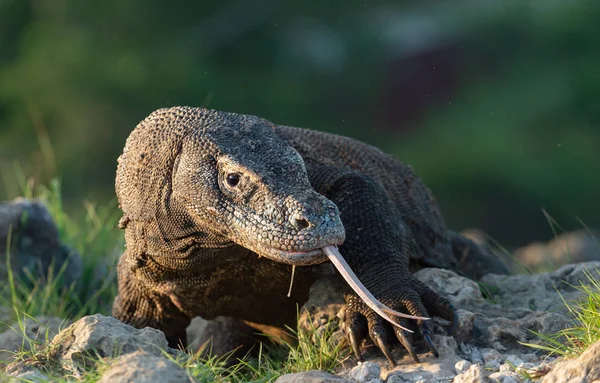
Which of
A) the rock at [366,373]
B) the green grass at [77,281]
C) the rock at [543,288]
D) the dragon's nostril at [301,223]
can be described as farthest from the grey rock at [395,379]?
the green grass at [77,281]

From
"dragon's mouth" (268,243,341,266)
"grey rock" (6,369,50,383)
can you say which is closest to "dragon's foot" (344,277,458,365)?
"dragon's mouth" (268,243,341,266)

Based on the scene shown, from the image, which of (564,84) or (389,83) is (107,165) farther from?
(564,84)

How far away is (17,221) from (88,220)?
910 mm

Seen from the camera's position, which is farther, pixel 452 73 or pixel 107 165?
pixel 452 73

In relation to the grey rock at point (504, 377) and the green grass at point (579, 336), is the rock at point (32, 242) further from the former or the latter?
the grey rock at point (504, 377)

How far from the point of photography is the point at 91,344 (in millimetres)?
3697

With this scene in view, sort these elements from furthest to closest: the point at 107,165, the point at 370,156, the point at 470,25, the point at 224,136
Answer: the point at 470,25
the point at 107,165
the point at 370,156
the point at 224,136

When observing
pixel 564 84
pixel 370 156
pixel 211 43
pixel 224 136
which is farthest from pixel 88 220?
pixel 564 84

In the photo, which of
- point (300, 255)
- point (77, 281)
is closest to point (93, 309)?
point (77, 281)

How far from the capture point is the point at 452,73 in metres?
18.4

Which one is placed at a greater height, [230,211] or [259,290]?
[230,211]

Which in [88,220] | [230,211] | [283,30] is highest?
[230,211]

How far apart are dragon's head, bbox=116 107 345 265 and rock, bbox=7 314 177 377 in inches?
19.8

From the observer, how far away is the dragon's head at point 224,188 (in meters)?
3.75
